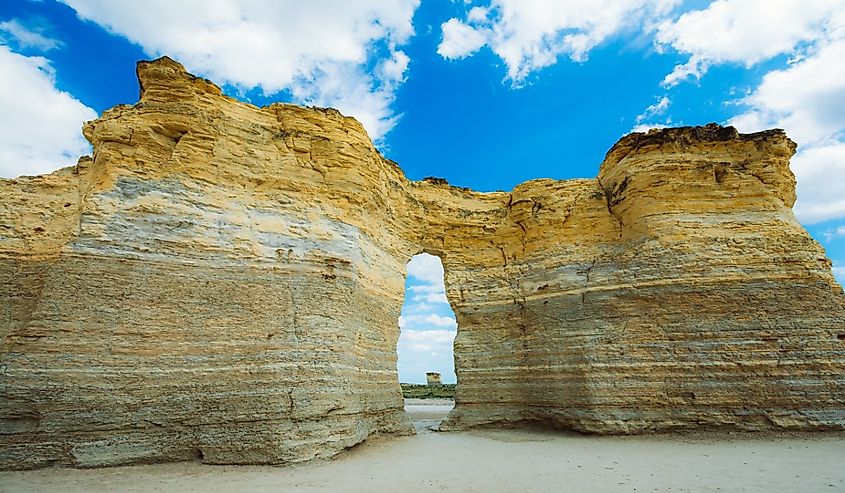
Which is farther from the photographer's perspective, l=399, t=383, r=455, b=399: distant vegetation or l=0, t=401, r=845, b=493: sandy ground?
l=399, t=383, r=455, b=399: distant vegetation

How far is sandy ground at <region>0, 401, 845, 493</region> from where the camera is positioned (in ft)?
21.8

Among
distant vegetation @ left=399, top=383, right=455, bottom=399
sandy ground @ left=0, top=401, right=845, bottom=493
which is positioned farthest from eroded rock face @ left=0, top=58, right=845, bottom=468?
distant vegetation @ left=399, top=383, right=455, bottom=399

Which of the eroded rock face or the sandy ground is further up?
the eroded rock face

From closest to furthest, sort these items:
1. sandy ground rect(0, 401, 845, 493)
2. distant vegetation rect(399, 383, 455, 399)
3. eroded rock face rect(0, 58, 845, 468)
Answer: sandy ground rect(0, 401, 845, 493), eroded rock face rect(0, 58, 845, 468), distant vegetation rect(399, 383, 455, 399)

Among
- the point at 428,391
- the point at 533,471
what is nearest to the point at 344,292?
the point at 533,471

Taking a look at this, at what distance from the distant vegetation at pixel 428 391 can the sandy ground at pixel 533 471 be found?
86.8ft

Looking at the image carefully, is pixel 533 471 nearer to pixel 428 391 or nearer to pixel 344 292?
pixel 344 292

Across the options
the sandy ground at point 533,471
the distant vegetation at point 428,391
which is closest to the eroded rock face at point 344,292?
the sandy ground at point 533,471

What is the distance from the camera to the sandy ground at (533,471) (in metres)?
6.64

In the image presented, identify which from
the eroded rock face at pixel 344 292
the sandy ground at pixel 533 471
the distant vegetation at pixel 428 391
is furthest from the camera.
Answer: the distant vegetation at pixel 428 391

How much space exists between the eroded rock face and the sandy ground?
1.54 feet

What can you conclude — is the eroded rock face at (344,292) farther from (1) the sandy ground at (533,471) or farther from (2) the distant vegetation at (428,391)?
(2) the distant vegetation at (428,391)

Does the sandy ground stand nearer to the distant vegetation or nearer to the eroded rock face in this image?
the eroded rock face

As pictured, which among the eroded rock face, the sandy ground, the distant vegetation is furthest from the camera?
the distant vegetation
